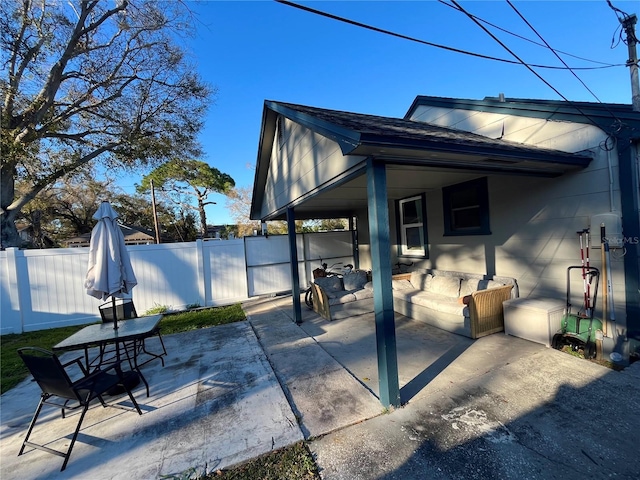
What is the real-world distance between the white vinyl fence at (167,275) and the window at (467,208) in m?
4.55

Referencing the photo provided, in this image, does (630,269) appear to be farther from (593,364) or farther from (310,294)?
(310,294)

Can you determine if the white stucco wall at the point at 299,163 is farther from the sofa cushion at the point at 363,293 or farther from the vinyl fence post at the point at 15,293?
the vinyl fence post at the point at 15,293

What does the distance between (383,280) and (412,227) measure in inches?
185

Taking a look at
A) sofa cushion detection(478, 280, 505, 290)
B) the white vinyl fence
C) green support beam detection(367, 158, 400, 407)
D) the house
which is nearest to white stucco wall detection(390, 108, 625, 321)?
the house

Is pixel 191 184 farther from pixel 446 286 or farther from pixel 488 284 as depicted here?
pixel 488 284

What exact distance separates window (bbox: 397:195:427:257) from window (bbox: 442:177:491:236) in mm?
715

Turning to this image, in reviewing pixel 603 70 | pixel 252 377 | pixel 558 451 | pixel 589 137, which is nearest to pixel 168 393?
pixel 252 377

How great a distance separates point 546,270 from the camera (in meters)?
4.36

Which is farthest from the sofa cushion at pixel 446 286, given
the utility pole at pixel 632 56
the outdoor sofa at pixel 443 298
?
the utility pole at pixel 632 56

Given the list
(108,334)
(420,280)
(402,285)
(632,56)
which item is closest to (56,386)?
(108,334)

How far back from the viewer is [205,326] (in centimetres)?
612

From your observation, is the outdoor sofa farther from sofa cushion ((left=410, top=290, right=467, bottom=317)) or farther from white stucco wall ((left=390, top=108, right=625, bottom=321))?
white stucco wall ((left=390, top=108, right=625, bottom=321))

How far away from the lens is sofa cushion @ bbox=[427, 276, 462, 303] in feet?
17.6

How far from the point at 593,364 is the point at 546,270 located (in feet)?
4.90
